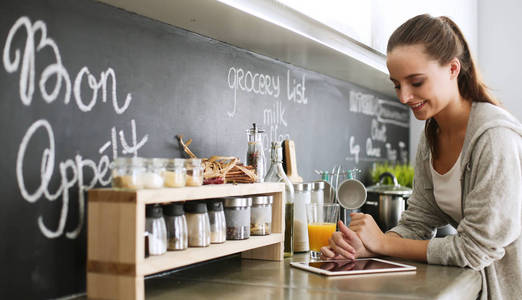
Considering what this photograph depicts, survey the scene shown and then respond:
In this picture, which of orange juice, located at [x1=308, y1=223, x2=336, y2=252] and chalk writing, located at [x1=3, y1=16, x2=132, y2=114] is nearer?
chalk writing, located at [x1=3, y1=16, x2=132, y2=114]

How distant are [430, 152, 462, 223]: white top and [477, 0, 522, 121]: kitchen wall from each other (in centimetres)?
180

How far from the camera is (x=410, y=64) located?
58.8 inches

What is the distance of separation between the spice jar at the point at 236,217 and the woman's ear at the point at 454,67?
68 cm

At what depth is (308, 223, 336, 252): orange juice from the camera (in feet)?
5.44

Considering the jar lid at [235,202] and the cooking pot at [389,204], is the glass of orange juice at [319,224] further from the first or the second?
the cooking pot at [389,204]

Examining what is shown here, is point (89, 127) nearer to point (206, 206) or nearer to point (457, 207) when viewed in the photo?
point (206, 206)

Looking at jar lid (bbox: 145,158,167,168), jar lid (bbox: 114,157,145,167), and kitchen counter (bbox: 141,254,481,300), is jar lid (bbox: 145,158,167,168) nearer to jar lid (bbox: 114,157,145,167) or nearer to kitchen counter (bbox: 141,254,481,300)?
jar lid (bbox: 114,157,145,167)

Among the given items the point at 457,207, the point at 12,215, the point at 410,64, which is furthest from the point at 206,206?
the point at 457,207

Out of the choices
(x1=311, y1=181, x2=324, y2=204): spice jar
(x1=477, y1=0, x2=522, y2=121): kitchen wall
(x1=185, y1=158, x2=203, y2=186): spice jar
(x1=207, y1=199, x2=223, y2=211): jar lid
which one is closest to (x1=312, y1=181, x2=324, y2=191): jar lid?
(x1=311, y1=181, x2=324, y2=204): spice jar

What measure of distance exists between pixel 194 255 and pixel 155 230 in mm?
112

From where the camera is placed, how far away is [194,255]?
45.2 inches

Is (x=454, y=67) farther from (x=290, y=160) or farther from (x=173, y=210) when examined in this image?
(x=173, y=210)

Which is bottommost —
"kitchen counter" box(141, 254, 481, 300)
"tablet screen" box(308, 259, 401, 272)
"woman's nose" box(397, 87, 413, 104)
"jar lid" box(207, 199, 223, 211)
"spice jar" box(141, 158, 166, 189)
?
"kitchen counter" box(141, 254, 481, 300)

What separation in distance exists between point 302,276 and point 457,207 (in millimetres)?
560
